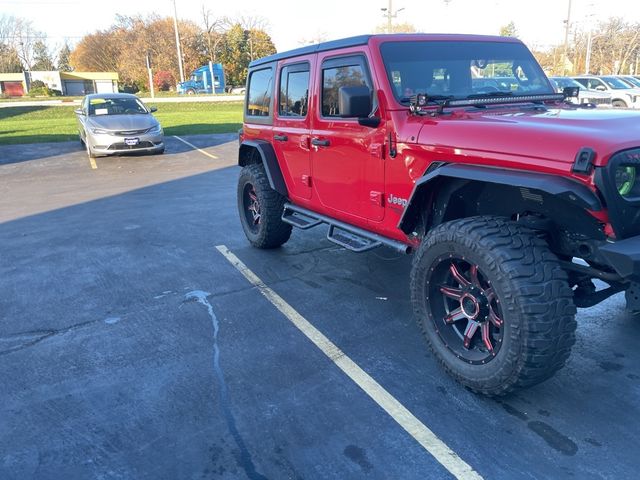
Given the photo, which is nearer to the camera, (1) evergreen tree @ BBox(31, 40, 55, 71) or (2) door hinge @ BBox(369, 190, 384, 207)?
(2) door hinge @ BBox(369, 190, 384, 207)

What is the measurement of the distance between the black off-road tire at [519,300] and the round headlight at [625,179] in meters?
0.46

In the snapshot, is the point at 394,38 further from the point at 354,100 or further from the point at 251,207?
the point at 251,207

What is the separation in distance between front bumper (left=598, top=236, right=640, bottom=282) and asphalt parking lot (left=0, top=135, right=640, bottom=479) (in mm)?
909

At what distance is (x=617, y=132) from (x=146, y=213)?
702 centimetres

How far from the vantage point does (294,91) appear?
5082 millimetres

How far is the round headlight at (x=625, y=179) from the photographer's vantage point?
2617 mm

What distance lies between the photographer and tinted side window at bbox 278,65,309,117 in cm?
486

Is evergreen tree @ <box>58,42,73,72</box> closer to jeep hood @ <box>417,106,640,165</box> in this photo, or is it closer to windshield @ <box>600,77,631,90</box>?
windshield @ <box>600,77,631,90</box>

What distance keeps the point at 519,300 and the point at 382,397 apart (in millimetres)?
996

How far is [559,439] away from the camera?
9.04 feet

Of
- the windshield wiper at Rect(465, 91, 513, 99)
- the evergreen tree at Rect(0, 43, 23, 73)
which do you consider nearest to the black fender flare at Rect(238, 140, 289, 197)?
the windshield wiper at Rect(465, 91, 513, 99)

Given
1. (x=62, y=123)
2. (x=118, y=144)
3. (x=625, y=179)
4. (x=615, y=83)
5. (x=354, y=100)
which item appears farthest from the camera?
(x=62, y=123)

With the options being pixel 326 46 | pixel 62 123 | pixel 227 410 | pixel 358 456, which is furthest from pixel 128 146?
pixel 62 123

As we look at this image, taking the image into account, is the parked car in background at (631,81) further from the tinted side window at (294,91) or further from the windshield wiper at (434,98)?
the windshield wiper at (434,98)
